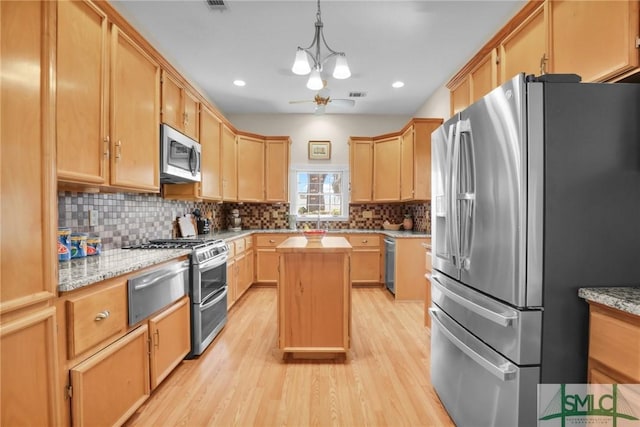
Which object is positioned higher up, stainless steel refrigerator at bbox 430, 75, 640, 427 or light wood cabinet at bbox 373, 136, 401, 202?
light wood cabinet at bbox 373, 136, 401, 202

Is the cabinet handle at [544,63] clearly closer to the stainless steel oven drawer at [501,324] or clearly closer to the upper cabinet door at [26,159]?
the stainless steel oven drawer at [501,324]

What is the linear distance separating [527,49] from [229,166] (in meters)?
3.62

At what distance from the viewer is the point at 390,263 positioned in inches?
170

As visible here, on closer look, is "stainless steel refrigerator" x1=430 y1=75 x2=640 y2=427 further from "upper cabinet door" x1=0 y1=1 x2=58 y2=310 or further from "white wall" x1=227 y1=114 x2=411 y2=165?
"white wall" x1=227 y1=114 x2=411 y2=165

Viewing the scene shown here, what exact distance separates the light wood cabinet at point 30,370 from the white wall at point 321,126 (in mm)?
4489

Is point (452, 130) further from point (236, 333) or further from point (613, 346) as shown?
point (236, 333)

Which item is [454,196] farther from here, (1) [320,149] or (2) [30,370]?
(1) [320,149]

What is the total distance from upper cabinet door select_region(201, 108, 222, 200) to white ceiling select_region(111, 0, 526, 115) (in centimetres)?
70

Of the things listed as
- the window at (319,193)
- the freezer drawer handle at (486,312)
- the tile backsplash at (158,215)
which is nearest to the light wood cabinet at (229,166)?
the tile backsplash at (158,215)

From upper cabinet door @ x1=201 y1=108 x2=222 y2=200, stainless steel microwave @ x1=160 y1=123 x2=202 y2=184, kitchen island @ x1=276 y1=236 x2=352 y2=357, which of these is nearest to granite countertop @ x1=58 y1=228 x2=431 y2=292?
stainless steel microwave @ x1=160 y1=123 x2=202 y2=184

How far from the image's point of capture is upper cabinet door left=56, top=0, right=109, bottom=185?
1.46 metres

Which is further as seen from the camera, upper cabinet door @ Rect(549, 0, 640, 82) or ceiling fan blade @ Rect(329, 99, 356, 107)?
ceiling fan blade @ Rect(329, 99, 356, 107)

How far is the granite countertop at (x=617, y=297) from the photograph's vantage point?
0.96 m

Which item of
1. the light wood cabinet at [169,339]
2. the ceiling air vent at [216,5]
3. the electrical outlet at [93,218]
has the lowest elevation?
the light wood cabinet at [169,339]
